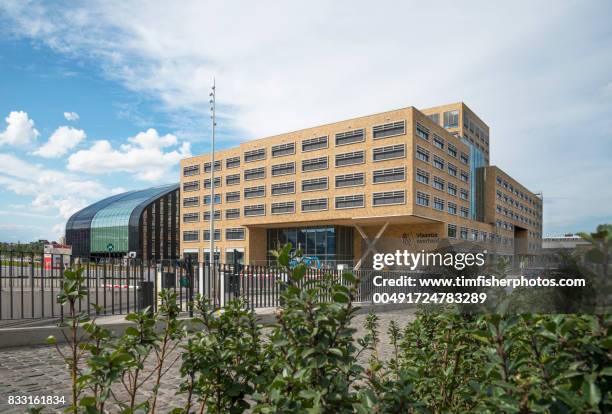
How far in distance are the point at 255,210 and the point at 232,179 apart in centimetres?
625

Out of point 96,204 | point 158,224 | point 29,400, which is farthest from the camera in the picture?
point 96,204

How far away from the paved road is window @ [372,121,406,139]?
117 ft

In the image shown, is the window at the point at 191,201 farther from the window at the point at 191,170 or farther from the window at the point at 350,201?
the window at the point at 350,201

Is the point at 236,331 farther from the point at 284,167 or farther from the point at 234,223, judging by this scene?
the point at 234,223

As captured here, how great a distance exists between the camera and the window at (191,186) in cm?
6041

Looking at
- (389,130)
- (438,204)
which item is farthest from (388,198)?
(438,204)

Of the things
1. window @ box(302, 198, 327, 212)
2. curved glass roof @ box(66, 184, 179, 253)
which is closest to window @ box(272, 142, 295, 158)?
window @ box(302, 198, 327, 212)

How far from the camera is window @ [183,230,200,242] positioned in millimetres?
60062

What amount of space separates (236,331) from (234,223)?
175ft

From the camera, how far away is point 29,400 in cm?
475

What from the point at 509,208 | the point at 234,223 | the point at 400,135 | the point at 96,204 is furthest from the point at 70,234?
the point at 509,208

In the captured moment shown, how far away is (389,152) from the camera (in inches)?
1641

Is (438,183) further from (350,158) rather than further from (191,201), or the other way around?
(191,201)

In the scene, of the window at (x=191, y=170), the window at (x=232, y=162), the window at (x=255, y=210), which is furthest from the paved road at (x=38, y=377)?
the window at (x=191, y=170)
